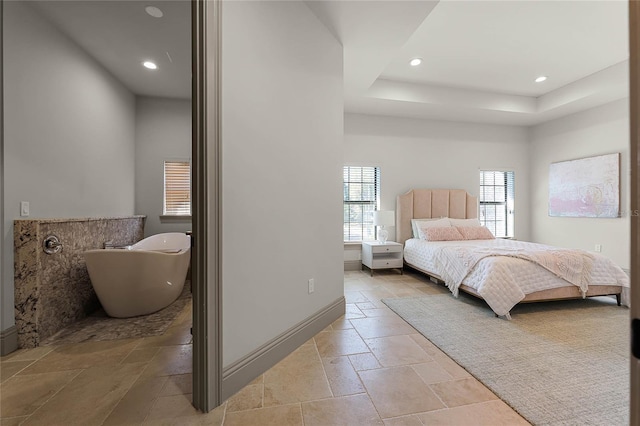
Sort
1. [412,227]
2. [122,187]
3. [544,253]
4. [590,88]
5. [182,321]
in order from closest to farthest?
1. [182,321]
2. [544,253]
3. [122,187]
4. [590,88]
5. [412,227]

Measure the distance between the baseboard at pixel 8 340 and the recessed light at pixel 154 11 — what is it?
284cm

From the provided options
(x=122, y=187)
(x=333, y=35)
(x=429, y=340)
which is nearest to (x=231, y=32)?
(x=333, y=35)

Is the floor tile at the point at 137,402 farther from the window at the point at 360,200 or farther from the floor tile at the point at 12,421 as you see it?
the window at the point at 360,200

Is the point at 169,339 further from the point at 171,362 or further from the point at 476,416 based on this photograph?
the point at 476,416

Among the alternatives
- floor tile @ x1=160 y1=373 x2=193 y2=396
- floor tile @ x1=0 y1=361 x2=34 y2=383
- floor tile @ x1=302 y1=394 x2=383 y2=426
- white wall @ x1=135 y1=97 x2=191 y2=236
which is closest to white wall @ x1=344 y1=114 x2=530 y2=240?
white wall @ x1=135 y1=97 x2=191 y2=236

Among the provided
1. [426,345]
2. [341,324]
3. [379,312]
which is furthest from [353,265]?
[426,345]

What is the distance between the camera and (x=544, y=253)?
3.05m

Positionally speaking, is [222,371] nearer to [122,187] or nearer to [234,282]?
[234,282]

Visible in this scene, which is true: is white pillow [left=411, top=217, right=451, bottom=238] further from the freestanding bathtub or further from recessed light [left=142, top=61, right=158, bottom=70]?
recessed light [left=142, top=61, right=158, bottom=70]

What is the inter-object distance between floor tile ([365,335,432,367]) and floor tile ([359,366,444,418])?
10cm

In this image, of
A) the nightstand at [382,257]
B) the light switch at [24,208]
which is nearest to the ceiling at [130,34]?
the light switch at [24,208]

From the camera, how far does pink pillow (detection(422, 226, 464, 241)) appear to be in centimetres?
455

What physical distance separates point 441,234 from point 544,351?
8.44 feet

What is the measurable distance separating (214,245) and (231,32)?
4.26 feet
